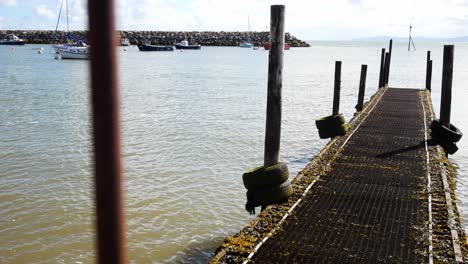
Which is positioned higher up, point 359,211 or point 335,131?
point 335,131

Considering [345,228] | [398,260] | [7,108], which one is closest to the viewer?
[398,260]

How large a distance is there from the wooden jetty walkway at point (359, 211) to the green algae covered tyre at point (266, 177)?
0.41ft

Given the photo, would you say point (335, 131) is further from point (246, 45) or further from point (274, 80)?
point (246, 45)

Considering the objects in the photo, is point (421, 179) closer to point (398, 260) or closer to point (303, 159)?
point (398, 260)

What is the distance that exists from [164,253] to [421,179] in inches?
214

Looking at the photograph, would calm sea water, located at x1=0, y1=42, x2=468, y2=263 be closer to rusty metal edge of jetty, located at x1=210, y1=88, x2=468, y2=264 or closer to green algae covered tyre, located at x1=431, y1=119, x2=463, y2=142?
green algae covered tyre, located at x1=431, y1=119, x2=463, y2=142

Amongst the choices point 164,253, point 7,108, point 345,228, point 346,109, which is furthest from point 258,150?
point 7,108

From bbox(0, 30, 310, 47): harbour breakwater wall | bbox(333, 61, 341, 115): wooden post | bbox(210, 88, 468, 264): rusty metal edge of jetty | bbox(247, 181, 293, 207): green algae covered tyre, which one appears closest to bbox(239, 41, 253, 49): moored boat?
bbox(0, 30, 310, 47): harbour breakwater wall

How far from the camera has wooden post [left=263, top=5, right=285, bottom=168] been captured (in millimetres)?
8258

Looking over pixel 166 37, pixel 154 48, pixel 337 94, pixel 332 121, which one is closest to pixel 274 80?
pixel 332 121

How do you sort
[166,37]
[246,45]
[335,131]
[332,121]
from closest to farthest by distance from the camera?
[335,131] < [332,121] < [166,37] < [246,45]

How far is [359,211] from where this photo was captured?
766cm

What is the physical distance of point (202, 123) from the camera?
22719 millimetres

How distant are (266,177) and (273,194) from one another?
349mm
